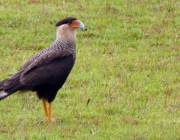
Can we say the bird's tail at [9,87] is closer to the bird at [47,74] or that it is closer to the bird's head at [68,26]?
the bird at [47,74]

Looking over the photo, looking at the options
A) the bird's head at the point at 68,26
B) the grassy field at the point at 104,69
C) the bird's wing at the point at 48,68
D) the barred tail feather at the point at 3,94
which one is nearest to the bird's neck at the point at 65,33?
the bird's head at the point at 68,26

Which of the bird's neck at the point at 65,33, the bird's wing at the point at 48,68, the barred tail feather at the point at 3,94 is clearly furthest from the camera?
the bird's neck at the point at 65,33

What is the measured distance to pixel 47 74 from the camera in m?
7.55

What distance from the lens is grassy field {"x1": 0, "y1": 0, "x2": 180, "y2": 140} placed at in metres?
7.37

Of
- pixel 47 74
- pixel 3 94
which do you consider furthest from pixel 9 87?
pixel 47 74

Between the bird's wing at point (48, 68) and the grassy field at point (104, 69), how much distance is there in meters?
0.53

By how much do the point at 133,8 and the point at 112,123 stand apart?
5.35m

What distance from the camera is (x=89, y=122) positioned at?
7551 mm

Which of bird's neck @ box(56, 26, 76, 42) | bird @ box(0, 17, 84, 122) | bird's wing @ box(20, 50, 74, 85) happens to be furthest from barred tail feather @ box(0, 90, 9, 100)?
bird's neck @ box(56, 26, 76, 42)

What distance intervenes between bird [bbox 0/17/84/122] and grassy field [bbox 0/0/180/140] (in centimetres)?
36

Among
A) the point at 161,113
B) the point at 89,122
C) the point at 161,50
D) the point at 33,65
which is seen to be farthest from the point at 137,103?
the point at 161,50

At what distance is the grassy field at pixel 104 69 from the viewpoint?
290 inches

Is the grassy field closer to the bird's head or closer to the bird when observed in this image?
the bird

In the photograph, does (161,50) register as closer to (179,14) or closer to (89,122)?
(179,14)
